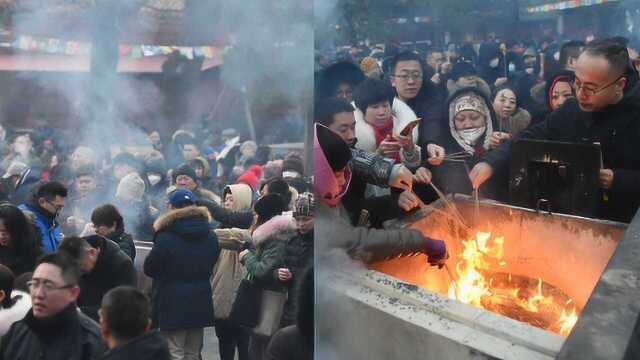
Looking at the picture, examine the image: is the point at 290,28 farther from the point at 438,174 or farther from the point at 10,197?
the point at 10,197

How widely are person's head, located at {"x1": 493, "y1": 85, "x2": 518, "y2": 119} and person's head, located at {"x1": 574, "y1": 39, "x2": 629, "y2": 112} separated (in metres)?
1.16

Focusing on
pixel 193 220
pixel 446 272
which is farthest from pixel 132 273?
pixel 446 272

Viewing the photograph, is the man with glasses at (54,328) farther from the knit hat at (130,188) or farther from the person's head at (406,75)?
the knit hat at (130,188)

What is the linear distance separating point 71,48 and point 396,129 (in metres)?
4.75

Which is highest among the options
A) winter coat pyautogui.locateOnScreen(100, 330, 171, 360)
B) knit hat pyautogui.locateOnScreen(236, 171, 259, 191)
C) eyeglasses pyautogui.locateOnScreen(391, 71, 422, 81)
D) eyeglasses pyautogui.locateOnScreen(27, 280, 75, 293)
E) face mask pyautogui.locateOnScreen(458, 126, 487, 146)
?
eyeglasses pyautogui.locateOnScreen(391, 71, 422, 81)

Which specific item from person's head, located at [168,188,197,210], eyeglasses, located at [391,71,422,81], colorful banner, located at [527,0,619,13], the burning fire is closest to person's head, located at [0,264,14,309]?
person's head, located at [168,188,197,210]

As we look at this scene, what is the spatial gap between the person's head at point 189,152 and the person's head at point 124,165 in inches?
24.2

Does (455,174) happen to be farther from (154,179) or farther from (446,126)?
(154,179)

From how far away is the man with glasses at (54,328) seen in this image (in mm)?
2557

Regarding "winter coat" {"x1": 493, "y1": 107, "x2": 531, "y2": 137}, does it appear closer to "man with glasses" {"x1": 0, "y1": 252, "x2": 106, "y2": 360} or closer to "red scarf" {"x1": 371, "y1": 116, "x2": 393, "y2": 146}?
"red scarf" {"x1": 371, "y1": 116, "x2": 393, "y2": 146}

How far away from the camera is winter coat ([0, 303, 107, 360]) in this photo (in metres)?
2.55

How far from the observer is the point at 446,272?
3.91 m

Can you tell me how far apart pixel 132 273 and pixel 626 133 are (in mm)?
2756

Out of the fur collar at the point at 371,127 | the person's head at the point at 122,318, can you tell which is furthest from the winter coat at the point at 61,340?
the fur collar at the point at 371,127
